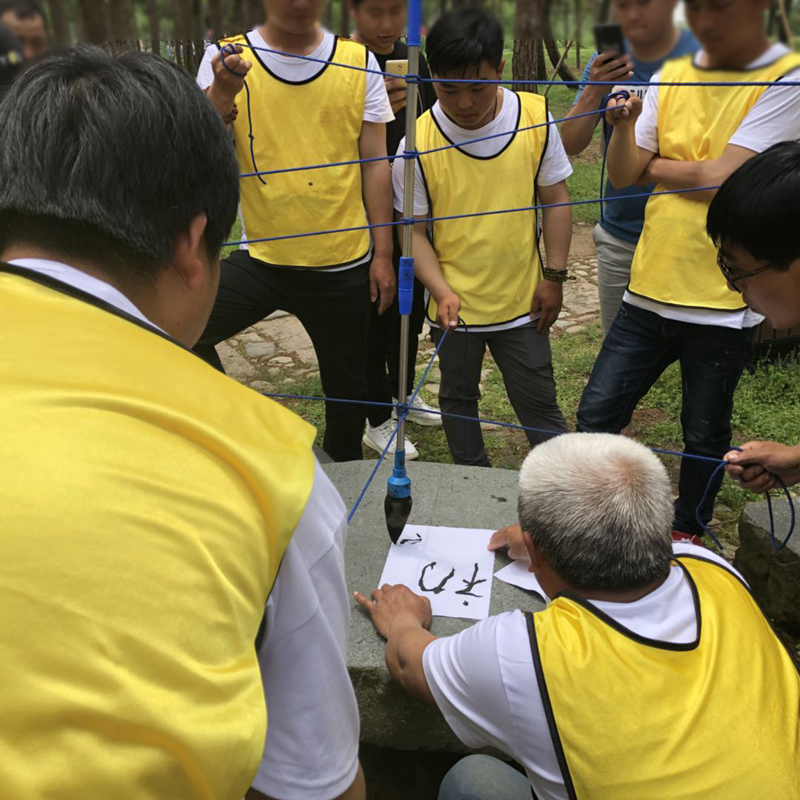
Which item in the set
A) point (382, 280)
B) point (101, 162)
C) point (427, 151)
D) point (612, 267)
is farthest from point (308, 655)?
point (612, 267)

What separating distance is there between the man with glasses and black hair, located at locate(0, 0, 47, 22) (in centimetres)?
141

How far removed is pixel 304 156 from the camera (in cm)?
250

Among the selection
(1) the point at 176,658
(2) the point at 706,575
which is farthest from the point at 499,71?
(1) the point at 176,658

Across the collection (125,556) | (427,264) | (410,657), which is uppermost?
(125,556)

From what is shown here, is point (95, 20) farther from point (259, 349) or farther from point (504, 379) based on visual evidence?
point (259, 349)

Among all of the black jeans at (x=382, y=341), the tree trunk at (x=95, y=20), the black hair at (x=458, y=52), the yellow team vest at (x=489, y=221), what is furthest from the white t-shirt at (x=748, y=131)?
the black jeans at (x=382, y=341)

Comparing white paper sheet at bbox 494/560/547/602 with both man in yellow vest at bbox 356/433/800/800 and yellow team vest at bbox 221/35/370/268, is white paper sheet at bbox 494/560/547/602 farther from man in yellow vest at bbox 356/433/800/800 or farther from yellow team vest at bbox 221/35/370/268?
yellow team vest at bbox 221/35/370/268

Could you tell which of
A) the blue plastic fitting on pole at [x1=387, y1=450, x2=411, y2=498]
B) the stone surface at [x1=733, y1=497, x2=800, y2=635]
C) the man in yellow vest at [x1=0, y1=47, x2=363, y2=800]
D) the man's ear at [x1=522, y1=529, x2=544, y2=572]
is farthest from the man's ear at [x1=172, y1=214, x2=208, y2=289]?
the stone surface at [x1=733, y1=497, x2=800, y2=635]

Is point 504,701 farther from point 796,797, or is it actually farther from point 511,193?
point 511,193

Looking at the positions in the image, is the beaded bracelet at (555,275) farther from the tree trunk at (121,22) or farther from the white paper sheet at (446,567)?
the tree trunk at (121,22)

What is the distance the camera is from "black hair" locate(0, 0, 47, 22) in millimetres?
814

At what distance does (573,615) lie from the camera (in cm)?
127

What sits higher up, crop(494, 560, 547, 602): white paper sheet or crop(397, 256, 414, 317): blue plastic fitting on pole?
crop(397, 256, 414, 317): blue plastic fitting on pole

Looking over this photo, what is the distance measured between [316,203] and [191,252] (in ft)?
5.78
